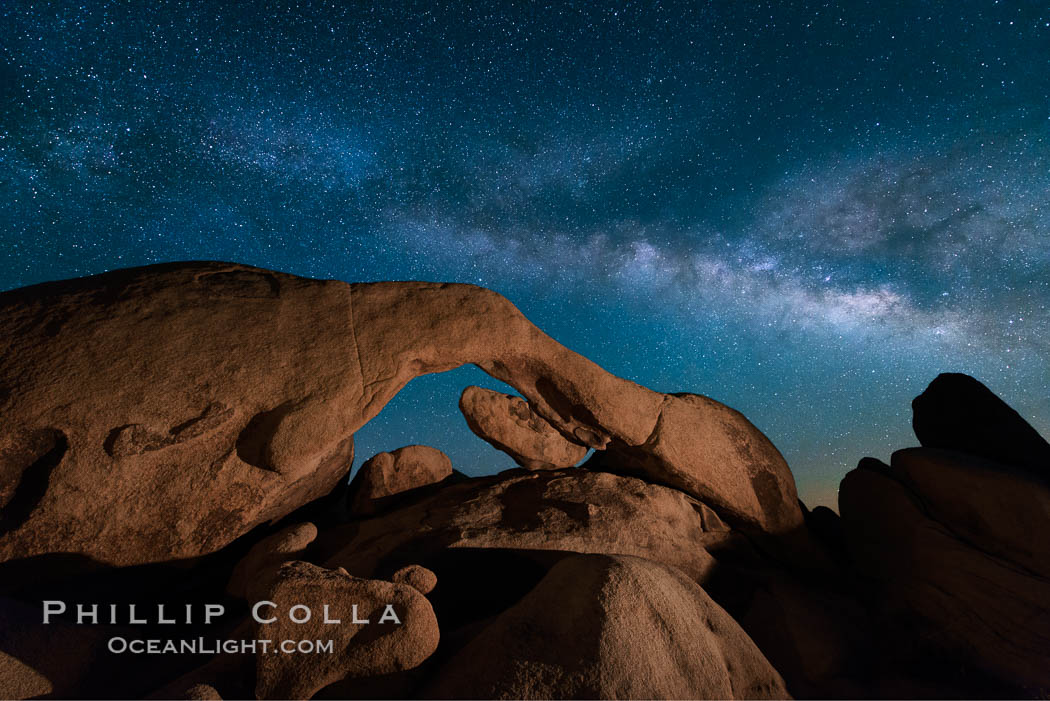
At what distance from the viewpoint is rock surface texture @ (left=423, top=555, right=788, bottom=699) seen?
8.29ft

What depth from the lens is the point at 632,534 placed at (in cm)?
485

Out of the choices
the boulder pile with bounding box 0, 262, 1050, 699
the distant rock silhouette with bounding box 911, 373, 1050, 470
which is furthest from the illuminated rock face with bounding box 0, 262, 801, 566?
the distant rock silhouette with bounding box 911, 373, 1050, 470

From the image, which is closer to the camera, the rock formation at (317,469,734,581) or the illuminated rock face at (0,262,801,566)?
the illuminated rock face at (0,262,801,566)

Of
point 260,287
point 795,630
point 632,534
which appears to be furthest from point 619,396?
point 260,287

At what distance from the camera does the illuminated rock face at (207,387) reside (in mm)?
3488

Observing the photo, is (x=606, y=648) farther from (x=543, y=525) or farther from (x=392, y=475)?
(x=392, y=475)

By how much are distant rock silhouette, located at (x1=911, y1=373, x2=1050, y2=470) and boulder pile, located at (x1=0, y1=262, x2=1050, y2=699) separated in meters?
0.03

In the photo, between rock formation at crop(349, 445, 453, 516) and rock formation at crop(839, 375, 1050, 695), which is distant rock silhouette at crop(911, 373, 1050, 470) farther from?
rock formation at crop(349, 445, 453, 516)

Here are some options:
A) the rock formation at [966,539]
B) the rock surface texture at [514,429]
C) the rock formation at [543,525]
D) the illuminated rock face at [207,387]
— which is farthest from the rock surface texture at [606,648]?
the rock surface texture at [514,429]

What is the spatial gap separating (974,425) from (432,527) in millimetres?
6038

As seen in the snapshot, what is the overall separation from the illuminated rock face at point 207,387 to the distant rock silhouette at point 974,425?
154 inches

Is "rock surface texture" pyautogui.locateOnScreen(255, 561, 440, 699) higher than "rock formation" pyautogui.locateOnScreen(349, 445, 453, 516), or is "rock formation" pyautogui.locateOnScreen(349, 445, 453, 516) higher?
"rock formation" pyautogui.locateOnScreen(349, 445, 453, 516)

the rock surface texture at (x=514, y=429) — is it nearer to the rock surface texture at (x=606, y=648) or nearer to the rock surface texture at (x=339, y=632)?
the rock surface texture at (x=606, y=648)

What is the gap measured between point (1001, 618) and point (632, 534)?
11.2 ft
